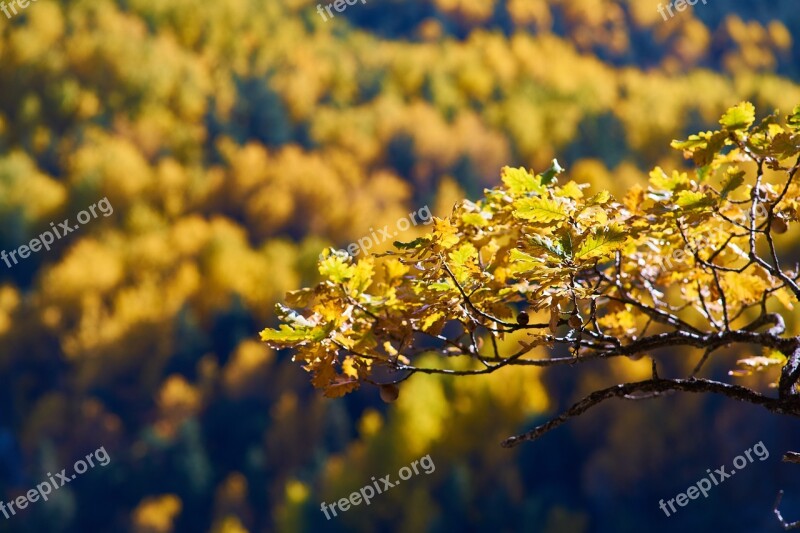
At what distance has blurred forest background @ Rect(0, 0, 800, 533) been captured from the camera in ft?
151

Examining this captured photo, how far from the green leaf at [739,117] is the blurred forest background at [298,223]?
37.4 meters

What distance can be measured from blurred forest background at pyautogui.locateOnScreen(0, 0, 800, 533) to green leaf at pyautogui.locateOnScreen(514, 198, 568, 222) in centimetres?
3759

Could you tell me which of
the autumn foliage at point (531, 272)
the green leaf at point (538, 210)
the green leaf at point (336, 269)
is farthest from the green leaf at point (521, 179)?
the green leaf at point (336, 269)

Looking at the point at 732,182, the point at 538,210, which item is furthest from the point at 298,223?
the point at 538,210

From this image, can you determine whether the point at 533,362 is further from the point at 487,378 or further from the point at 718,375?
the point at 487,378

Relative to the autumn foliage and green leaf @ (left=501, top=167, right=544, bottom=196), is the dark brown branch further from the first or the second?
green leaf @ (left=501, top=167, right=544, bottom=196)

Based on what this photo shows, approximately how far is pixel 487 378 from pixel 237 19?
69437 millimetres

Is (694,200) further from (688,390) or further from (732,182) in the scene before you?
(688,390)

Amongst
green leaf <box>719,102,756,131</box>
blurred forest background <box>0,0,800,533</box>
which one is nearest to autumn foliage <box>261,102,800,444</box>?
green leaf <box>719,102,756,131</box>

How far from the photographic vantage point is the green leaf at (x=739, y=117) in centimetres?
251

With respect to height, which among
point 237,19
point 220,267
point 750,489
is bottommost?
point 750,489

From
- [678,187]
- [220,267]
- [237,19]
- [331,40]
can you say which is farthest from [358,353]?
[237,19]

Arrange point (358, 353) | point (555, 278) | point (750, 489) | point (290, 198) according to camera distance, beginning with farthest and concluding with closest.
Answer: point (290, 198) < point (750, 489) < point (358, 353) < point (555, 278)

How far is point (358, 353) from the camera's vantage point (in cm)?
261
